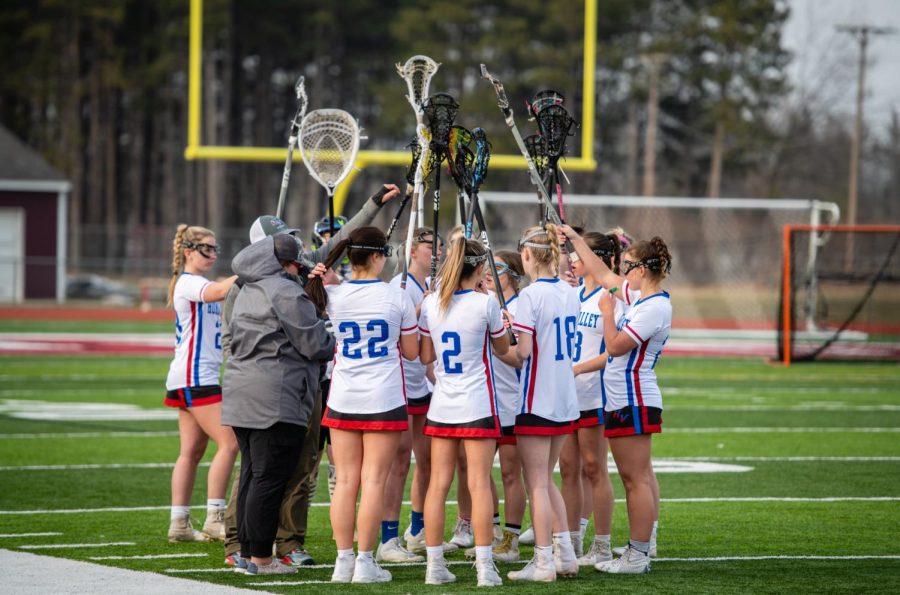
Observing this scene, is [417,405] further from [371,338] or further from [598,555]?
[598,555]

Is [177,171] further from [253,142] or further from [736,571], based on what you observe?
[736,571]

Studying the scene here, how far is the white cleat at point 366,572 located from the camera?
636cm

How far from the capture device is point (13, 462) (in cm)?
1056

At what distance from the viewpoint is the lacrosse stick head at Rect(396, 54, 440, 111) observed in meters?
7.48

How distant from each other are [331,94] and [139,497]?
29.7 m

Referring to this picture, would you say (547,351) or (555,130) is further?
(555,130)

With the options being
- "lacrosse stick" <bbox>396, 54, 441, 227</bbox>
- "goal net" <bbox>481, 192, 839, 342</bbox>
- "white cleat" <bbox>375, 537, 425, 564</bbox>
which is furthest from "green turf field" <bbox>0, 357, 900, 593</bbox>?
"goal net" <bbox>481, 192, 839, 342</bbox>

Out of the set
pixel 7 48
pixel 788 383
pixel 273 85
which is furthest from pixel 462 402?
pixel 7 48

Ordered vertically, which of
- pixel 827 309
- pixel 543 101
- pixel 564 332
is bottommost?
pixel 827 309

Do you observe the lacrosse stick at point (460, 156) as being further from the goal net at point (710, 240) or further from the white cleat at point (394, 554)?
the goal net at point (710, 240)

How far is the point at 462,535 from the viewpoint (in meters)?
7.61

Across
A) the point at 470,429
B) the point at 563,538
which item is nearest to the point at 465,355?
the point at 470,429

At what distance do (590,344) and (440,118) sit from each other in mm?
1569

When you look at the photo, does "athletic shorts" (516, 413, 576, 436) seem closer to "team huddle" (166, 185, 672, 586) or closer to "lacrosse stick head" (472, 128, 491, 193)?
"team huddle" (166, 185, 672, 586)
